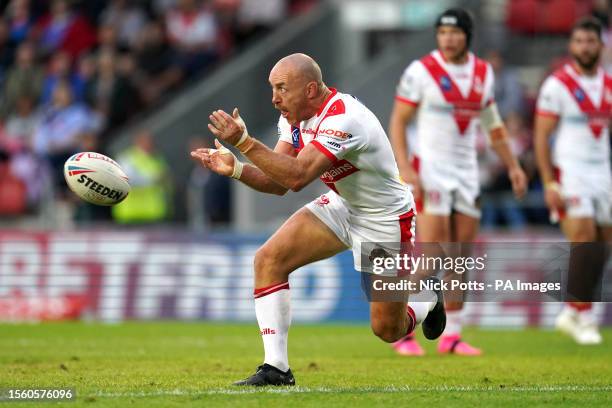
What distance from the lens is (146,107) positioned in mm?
23094

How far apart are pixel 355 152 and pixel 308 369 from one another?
2.26 metres

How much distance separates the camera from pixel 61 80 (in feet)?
72.4

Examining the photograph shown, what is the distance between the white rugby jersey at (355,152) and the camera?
848 cm

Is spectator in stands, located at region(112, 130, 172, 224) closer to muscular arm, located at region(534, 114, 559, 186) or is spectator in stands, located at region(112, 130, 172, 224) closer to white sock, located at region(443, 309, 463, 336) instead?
muscular arm, located at region(534, 114, 559, 186)

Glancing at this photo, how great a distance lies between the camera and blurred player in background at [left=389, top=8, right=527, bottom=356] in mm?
12164

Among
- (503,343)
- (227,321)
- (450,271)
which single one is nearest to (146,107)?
(227,321)

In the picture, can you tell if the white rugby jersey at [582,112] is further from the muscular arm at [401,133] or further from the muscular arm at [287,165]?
the muscular arm at [287,165]

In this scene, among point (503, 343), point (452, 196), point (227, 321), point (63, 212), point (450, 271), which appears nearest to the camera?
point (450, 271)

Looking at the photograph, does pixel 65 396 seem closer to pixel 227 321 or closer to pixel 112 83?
pixel 227 321

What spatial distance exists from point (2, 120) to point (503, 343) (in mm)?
12456

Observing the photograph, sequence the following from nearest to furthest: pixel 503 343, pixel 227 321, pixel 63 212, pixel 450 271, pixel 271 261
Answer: pixel 271 261
pixel 450 271
pixel 503 343
pixel 227 321
pixel 63 212

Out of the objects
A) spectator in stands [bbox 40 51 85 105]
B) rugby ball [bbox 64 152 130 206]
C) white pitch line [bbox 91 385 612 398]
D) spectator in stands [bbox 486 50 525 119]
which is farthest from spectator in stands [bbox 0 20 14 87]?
white pitch line [bbox 91 385 612 398]

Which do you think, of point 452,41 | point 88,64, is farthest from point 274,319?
point 88,64

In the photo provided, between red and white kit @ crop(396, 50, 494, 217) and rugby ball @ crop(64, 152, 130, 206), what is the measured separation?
3987 mm
